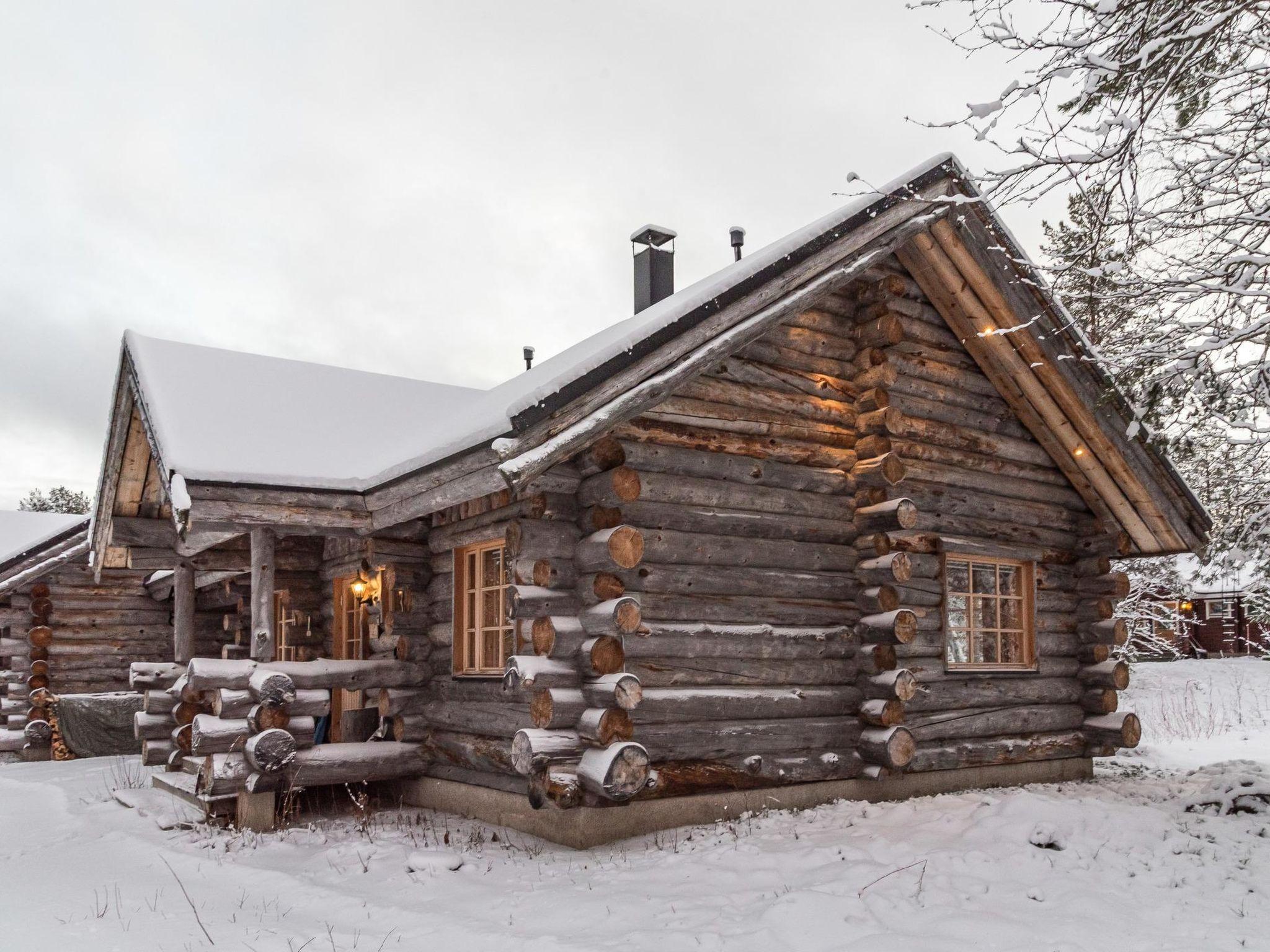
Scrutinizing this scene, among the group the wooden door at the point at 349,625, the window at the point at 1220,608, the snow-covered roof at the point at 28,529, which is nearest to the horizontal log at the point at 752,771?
the wooden door at the point at 349,625

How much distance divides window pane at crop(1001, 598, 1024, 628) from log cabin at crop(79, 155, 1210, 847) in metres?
0.03

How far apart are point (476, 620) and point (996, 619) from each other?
5774mm

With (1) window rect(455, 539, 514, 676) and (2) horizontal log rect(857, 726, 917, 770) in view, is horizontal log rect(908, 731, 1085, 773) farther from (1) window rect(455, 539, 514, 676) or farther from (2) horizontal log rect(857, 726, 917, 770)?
(1) window rect(455, 539, 514, 676)

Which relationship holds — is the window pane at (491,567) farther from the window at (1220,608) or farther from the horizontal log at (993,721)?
the window at (1220,608)

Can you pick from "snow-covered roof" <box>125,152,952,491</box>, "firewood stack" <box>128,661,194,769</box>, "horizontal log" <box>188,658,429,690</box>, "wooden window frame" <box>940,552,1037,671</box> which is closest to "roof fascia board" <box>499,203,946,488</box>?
"snow-covered roof" <box>125,152,952,491</box>

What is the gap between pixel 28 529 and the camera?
64.1 ft

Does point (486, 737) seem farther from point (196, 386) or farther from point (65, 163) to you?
point (65, 163)

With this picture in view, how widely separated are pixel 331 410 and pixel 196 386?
1.58m

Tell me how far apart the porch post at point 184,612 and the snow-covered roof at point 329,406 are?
8.76ft

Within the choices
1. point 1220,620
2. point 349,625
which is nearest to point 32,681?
point 349,625

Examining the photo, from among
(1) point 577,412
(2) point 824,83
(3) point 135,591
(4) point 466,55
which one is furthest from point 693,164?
(1) point 577,412

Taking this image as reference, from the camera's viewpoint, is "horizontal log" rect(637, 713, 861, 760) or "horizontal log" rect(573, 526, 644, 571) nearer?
"horizontal log" rect(573, 526, 644, 571)

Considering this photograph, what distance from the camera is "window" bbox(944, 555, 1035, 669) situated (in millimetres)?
10828

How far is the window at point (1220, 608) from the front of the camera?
37.6 metres
